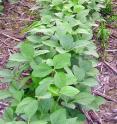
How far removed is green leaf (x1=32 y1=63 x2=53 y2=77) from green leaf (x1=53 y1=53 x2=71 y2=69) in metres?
0.04

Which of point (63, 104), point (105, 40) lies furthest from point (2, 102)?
point (105, 40)

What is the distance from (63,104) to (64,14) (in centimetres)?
89

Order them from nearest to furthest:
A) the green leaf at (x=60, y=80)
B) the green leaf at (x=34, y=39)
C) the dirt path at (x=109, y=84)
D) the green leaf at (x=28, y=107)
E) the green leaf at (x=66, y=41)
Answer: the green leaf at (x=28, y=107) < the green leaf at (x=60, y=80) < the green leaf at (x=66, y=41) < the green leaf at (x=34, y=39) < the dirt path at (x=109, y=84)

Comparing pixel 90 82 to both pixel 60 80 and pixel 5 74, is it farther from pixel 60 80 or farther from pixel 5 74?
pixel 5 74

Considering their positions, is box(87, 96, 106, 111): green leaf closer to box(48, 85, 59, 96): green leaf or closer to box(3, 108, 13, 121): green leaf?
box(48, 85, 59, 96): green leaf

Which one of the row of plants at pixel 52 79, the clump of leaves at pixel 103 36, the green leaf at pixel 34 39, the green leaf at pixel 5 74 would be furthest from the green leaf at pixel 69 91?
the clump of leaves at pixel 103 36

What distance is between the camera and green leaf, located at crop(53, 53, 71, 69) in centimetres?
160

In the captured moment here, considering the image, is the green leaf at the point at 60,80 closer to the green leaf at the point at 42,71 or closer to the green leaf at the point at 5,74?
the green leaf at the point at 42,71

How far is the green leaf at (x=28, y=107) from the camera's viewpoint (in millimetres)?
1414

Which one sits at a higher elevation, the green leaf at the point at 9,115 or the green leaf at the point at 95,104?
the green leaf at the point at 9,115

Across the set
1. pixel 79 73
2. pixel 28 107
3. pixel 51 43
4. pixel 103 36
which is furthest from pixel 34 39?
pixel 103 36

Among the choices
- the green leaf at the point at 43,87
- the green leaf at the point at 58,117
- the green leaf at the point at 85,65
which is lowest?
the green leaf at the point at 58,117

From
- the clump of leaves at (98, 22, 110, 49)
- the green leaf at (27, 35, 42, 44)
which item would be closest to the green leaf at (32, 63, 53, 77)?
→ the green leaf at (27, 35, 42, 44)

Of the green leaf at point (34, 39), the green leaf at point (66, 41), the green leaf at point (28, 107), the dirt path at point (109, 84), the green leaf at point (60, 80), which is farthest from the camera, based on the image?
the dirt path at point (109, 84)
